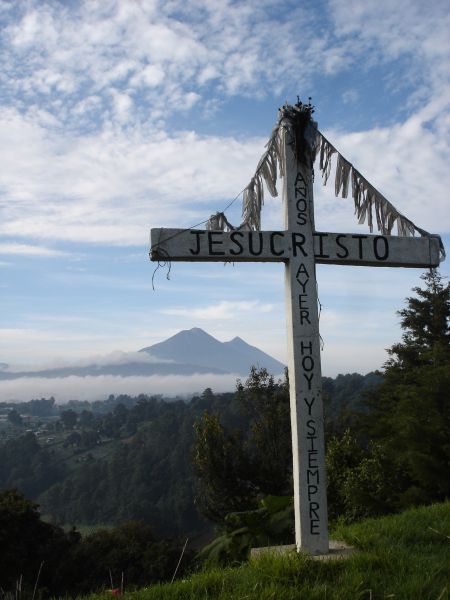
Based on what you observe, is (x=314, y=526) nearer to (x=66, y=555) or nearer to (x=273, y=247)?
(x=273, y=247)

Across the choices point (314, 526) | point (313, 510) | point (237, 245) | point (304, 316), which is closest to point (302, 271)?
point (304, 316)

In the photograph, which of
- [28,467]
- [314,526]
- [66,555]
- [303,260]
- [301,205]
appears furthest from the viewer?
[28,467]

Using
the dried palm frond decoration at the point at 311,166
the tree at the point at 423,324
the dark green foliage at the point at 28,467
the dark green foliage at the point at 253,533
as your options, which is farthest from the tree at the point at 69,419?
the dried palm frond decoration at the point at 311,166

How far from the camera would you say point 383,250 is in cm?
547

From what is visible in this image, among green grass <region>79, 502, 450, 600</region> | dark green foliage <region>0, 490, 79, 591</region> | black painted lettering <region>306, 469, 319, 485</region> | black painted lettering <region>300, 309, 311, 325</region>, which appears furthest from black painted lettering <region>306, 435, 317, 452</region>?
dark green foliage <region>0, 490, 79, 591</region>

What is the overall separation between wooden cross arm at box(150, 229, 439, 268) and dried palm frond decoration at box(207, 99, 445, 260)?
0.20 m

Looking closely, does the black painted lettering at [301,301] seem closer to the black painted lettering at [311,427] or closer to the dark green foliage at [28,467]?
the black painted lettering at [311,427]

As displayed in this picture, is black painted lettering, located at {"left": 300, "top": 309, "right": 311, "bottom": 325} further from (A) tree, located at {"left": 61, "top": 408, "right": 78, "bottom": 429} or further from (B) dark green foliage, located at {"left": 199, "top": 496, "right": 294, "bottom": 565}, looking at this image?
(A) tree, located at {"left": 61, "top": 408, "right": 78, "bottom": 429}

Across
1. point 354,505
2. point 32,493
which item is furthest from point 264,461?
point 32,493

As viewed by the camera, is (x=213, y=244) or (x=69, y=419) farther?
(x=69, y=419)

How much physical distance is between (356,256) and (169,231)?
169 cm

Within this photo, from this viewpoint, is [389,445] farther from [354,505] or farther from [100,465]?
[100,465]

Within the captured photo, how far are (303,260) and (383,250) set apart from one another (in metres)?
0.83

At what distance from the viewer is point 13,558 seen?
70.8ft
